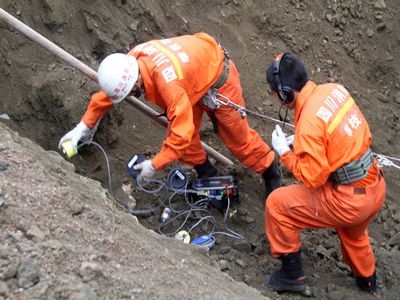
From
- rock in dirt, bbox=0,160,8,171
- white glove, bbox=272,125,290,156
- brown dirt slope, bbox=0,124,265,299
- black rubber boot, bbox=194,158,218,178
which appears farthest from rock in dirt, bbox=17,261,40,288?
black rubber boot, bbox=194,158,218,178

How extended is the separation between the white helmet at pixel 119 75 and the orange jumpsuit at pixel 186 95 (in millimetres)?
108

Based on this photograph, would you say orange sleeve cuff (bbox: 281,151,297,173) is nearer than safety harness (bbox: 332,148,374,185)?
No

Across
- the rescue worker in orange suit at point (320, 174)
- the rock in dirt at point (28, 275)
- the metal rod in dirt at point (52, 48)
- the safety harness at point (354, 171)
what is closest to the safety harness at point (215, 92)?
the metal rod in dirt at point (52, 48)

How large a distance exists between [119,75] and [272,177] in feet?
6.91

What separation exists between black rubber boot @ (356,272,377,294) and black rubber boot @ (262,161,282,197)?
131cm

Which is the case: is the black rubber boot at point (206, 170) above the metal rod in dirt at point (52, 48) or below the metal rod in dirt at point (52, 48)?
below

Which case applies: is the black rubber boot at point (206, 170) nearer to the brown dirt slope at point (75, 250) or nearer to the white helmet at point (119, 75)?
the white helmet at point (119, 75)

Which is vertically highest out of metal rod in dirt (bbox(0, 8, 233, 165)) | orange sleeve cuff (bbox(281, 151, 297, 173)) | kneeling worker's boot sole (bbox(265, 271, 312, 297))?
orange sleeve cuff (bbox(281, 151, 297, 173))

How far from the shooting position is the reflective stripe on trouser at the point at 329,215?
12.9 ft

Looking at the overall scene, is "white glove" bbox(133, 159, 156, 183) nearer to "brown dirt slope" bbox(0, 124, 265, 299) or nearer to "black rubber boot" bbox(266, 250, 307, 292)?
"brown dirt slope" bbox(0, 124, 265, 299)

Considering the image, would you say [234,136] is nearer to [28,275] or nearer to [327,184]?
[327,184]

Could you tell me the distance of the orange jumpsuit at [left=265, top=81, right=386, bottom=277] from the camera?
3670 mm

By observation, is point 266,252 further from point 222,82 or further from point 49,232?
point 49,232

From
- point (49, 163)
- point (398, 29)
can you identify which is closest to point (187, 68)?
point (49, 163)
